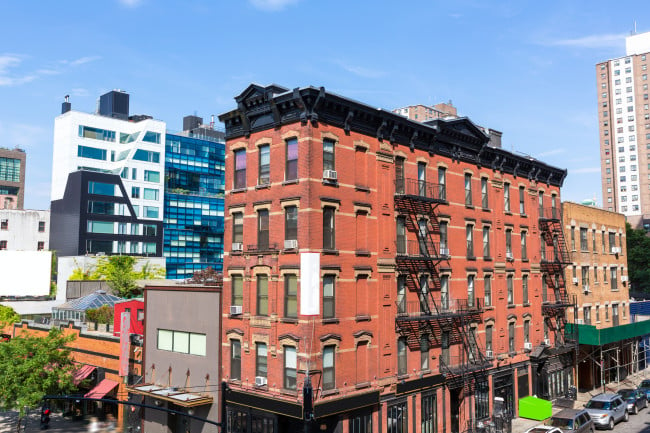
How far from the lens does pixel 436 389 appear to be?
33719mm

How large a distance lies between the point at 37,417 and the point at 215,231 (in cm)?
7132

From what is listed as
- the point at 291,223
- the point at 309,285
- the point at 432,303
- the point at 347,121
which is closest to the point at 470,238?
the point at 432,303

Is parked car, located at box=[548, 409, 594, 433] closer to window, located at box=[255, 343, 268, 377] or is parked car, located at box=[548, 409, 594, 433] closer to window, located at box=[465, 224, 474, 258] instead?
window, located at box=[465, 224, 474, 258]

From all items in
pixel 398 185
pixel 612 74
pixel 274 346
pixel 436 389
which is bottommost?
pixel 436 389

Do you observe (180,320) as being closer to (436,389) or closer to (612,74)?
(436,389)

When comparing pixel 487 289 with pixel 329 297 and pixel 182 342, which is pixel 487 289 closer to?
pixel 329 297

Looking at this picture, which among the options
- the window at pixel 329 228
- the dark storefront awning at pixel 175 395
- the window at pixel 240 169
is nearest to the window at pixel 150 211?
the dark storefront awning at pixel 175 395

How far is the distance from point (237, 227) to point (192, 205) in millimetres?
79704

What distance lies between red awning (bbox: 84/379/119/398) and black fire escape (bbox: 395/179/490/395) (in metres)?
20.4

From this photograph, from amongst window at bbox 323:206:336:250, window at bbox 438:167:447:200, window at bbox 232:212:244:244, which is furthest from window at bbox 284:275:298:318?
window at bbox 438:167:447:200

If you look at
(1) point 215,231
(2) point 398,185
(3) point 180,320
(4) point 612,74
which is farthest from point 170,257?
(4) point 612,74

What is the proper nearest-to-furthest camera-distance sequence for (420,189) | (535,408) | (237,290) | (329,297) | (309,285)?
(309,285) → (329,297) → (237,290) → (420,189) → (535,408)

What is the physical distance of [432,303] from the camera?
111 ft

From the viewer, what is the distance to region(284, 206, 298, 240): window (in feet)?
90.2
